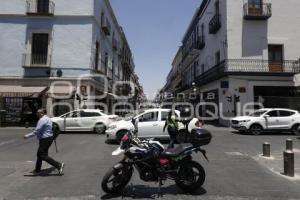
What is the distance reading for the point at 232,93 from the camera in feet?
75.9

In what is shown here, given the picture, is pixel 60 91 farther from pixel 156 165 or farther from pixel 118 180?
pixel 156 165

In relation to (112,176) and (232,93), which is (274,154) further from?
(232,93)

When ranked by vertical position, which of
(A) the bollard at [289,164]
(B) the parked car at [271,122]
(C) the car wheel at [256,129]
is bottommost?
(A) the bollard at [289,164]

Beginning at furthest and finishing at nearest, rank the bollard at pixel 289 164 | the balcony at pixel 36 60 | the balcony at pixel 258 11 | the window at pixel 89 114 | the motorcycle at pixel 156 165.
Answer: the balcony at pixel 258 11, the balcony at pixel 36 60, the window at pixel 89 114, the bollard at pixel 289 164, the motorcycle at pixel 156 165

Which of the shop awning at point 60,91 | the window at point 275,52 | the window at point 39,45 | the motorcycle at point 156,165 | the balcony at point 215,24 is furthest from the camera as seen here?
the balcony at point 215,24

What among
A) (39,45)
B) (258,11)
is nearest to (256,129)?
(258,11)

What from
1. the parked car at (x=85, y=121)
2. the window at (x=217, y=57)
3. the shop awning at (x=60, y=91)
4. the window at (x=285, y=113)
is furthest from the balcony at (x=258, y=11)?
the shop awning at (x=60, y=91)

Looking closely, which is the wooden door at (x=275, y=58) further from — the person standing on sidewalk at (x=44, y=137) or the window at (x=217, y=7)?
the person standing on sidewalk at (x=44, y=137)

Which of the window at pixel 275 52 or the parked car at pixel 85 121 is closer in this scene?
the parked car at pixel 85 121

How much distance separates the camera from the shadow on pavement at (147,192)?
5637mm

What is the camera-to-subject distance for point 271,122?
17844mm

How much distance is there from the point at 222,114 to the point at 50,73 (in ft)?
47.7

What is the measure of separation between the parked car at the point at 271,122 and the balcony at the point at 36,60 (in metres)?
15.0

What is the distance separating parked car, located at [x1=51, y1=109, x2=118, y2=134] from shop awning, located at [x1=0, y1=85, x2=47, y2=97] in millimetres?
4299
